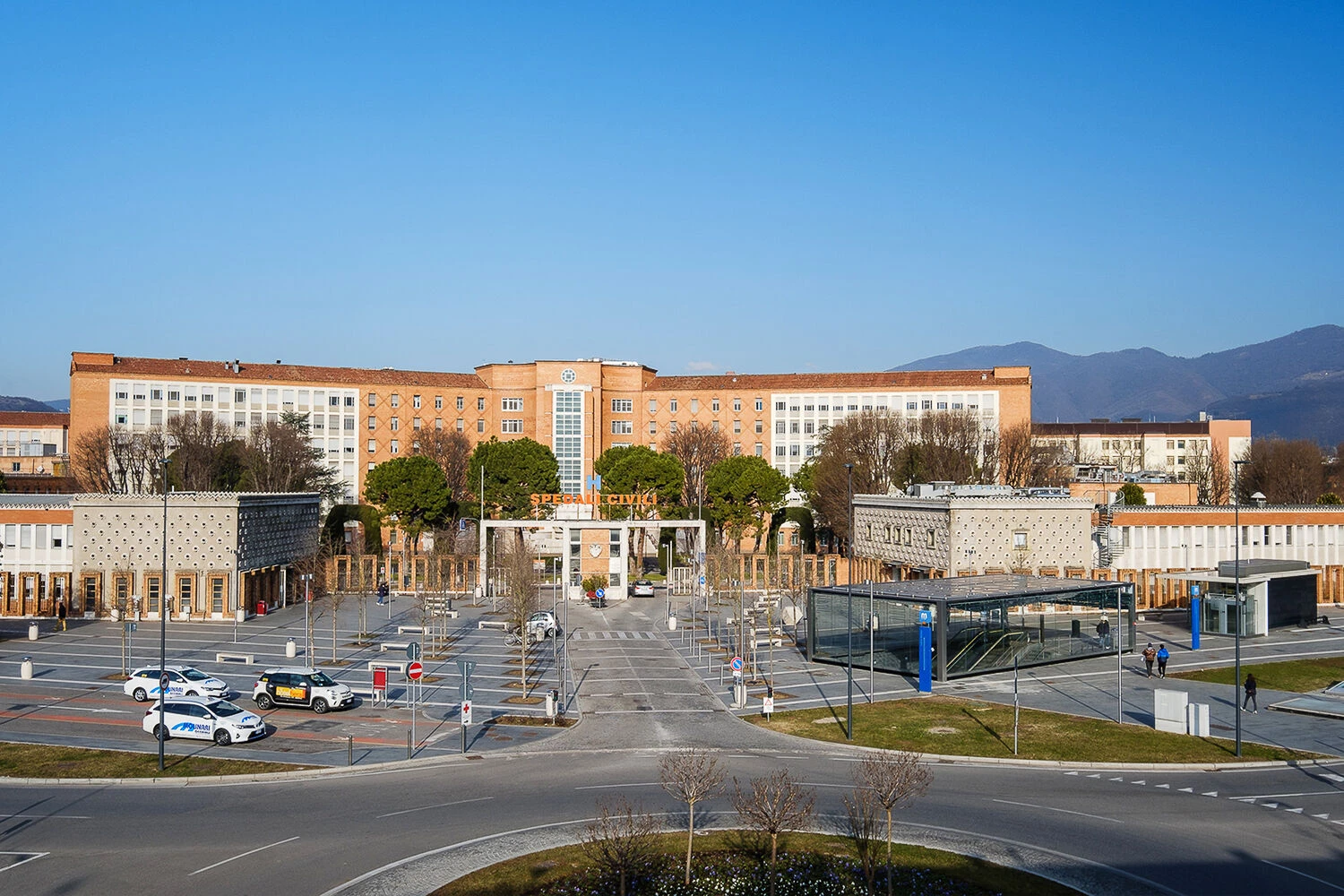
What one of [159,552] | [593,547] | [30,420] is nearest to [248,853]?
[159,552]

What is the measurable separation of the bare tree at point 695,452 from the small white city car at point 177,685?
2916 inches

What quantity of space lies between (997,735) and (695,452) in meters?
84.4

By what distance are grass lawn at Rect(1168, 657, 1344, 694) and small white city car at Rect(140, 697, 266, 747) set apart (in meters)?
36.0

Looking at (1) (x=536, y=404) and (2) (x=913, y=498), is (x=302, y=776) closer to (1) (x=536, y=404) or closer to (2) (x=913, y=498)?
(2) (x=913, y=498)

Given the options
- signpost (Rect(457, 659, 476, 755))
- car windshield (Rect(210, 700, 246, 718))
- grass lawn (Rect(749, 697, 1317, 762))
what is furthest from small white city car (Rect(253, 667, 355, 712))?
grass lawn (Rect(749, 697, 1317, 762))

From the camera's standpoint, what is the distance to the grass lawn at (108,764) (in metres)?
29.7

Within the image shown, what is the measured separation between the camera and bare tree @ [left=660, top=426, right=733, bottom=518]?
116m

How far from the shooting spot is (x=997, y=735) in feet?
116

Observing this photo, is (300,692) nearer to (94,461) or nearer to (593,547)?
(593,547)

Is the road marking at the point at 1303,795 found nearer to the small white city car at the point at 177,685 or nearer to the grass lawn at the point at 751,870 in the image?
the grass lawn at the point at 751,870

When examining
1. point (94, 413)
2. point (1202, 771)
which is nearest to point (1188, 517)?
point (1202, 771)

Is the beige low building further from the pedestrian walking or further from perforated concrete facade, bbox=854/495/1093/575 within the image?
the pedestrian walking

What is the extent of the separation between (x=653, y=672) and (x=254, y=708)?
16.6m

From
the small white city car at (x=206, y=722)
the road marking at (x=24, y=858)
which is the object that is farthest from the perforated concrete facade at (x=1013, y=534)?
the road marking at (x=24, y=858)
